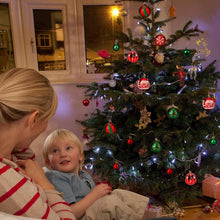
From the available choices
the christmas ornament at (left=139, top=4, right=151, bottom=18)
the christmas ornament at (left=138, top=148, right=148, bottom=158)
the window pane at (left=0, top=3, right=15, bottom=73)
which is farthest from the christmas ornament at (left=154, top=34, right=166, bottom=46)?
the window pane at (left=0, top=3, right=15, bottom=73)

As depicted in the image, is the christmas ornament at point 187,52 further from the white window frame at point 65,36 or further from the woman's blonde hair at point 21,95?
the woman's blonde hair at point 21,95

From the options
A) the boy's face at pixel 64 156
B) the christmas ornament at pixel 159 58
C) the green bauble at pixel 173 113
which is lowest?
the boy's face at pixel 64 156

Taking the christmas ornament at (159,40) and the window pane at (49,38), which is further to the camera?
the window pane at (49,38)

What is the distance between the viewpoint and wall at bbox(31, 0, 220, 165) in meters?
2.44

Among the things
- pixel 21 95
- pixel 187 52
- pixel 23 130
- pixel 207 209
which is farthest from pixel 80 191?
pixel 207 209

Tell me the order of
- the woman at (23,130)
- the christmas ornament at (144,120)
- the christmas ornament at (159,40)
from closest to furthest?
the woman at (23,130) < the christmas ornament at (159,40) < the christmas ornament at (144,120)

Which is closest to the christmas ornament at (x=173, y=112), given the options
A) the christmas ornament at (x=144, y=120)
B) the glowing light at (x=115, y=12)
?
the christmas ornament at (x=144, y=120)

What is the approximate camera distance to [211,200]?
2.03 meters

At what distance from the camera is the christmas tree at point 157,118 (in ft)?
5.20

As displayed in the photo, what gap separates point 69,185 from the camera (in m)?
1.04

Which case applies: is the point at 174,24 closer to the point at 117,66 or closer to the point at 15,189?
the point at 117,66

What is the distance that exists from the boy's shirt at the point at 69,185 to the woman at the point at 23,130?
0.77 feet

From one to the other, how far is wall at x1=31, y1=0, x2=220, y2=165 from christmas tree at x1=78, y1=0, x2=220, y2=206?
0.69m

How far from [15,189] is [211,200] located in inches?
77.6
